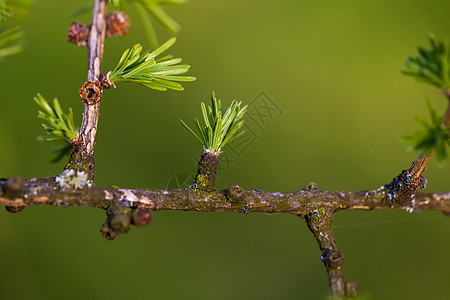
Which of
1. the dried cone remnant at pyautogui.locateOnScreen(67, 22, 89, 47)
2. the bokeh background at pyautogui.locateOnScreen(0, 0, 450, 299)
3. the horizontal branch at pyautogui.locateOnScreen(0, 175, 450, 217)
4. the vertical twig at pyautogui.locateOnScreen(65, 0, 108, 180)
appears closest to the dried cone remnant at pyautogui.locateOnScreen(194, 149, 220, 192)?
the horizontal branch at pyautogui.locateOnScreen(0, 175, 450, 217)

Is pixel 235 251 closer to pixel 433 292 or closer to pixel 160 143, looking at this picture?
pixel 160 143

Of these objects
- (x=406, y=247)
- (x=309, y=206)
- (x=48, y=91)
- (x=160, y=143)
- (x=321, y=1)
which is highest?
(x=321, y=1)

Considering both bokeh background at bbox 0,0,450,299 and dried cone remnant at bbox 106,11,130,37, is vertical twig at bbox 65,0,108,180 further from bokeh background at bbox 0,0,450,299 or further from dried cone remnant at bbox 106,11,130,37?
bokeh background at bbox 0,0,450,299

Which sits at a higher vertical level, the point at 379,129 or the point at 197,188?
the point at 379,129

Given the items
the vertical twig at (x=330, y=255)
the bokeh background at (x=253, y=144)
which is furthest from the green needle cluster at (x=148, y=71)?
the bokeh background at (x=253, y=144)

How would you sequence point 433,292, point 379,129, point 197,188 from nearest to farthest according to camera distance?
point 197,188 → point 433,292 → point 379,129

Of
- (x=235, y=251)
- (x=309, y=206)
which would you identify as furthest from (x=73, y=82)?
(x=309, y=206)
